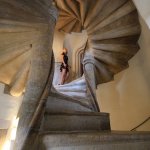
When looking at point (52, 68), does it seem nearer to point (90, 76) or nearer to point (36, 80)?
point (36, 80)

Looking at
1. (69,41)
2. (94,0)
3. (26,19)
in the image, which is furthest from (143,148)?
(69,41)

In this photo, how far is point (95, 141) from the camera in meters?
1.53

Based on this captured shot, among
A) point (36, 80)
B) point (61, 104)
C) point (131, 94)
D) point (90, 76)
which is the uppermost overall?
point (36, 80)

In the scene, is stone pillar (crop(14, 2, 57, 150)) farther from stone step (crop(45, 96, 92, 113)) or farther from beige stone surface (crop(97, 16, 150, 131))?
beige stone surface (crop(97, 16, 150, 131))

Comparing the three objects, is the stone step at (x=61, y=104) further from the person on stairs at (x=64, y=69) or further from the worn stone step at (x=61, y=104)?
the person on stairs at (x=64, y=69)

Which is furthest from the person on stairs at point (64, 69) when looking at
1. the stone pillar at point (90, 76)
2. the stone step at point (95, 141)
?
the stone step at point (95, 141)

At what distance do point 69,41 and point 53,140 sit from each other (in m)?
5.12

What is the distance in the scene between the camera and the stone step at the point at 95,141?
1.47 meters

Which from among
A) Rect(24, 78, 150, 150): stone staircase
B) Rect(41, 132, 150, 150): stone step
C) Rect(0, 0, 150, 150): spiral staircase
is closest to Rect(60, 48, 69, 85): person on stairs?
Rect(0, 0, 150, 150): spiral staircase

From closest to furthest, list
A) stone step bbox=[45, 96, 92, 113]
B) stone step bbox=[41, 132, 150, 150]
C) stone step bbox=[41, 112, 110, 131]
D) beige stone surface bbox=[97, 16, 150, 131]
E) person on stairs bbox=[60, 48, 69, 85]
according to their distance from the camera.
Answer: stone step bbox=[41, 132, 150, 150] → stone step bbox=[41, 112, 110, 131] → stone step bbox=[45, 96, 92, 113] → beige stone surface bbox=[97, 16, 150, 131] → person on stairs bbox=[60, 48, 69, 85]

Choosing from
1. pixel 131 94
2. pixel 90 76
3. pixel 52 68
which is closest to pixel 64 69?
pixel 90 76

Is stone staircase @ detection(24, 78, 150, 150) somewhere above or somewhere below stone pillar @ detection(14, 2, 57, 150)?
below

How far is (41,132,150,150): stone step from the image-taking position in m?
1.47

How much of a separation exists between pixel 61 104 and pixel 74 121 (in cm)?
38
